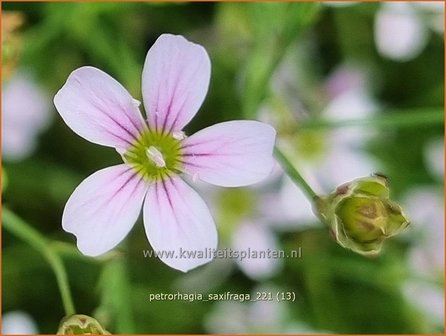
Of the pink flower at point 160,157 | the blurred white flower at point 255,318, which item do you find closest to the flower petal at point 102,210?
the pink flower at point 160,157

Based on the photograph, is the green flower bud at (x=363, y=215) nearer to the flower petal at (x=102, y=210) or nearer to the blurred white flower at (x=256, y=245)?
the flower petal at (x=102, y=210)

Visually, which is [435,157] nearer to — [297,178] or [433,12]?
[433,12]

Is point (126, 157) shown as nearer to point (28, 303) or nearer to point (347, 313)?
point (28, 303)

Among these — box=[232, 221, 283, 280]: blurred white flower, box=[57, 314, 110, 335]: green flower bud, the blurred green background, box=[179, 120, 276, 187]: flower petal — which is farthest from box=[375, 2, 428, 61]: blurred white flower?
box=[57, 314, 110, 335]: green flower bud

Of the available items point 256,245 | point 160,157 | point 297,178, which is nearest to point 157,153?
point 160,157

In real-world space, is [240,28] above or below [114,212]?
above

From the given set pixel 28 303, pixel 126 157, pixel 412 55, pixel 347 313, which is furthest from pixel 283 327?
pixel 126 157

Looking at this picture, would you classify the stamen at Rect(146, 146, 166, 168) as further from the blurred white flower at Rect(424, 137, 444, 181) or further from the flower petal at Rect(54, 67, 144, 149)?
the blurred white flower at Rect(424, 137, 444, 181)
